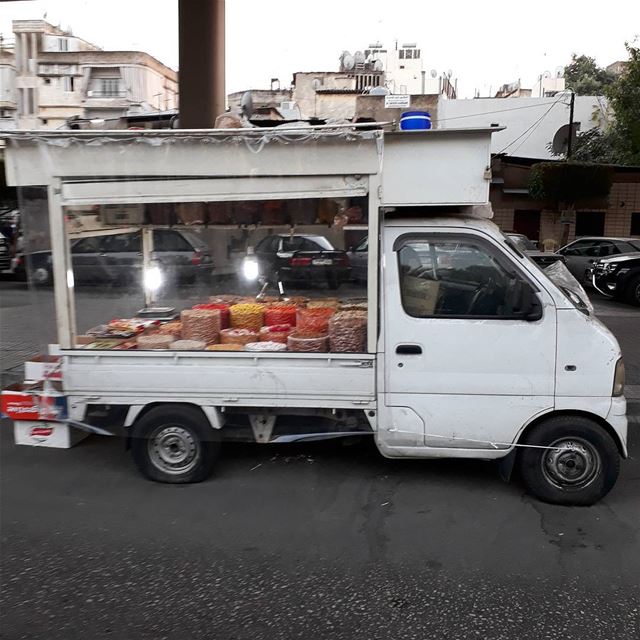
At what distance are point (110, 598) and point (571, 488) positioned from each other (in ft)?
9.73

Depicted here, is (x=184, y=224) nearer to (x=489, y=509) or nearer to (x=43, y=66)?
(x=489, y=509)

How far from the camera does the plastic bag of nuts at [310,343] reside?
4449 mm

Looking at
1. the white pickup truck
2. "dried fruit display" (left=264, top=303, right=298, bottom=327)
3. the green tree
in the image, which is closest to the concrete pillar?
"dried fruit display" (left=264, top=303, right=298, bottom=327)

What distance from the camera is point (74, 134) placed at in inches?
164

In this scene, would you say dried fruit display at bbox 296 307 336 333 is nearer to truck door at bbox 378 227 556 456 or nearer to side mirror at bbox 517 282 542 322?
truck door at bbox 378 227 556 456

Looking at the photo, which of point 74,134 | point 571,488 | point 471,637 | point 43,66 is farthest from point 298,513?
point 43,66

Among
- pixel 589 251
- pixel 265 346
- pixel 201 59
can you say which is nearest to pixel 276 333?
pixel 265 346

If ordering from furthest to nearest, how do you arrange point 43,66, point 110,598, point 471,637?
point 43,66
point 110,598
point 471,637

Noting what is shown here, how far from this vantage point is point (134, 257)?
5566mm

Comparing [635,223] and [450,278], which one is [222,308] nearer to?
[450,278]

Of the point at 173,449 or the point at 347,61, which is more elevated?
the point at 347,61

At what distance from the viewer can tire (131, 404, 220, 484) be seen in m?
4.48

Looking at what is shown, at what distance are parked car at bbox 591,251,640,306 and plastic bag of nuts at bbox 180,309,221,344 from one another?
451 inches

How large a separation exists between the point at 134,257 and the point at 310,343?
205 centimetres
